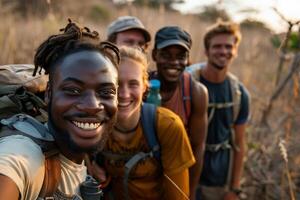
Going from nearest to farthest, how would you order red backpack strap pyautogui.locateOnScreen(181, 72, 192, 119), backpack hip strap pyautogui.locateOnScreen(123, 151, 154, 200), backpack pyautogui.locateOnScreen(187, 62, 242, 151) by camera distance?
backpack hip strap pyautogui.locateOnScreen(123, 151, 154, 200) < red backpack strap pyautogui.locateOnScreen(181, 72, 192, 119) < backpack pyautogui.locateOnScreen(187, 62, 242, 151)

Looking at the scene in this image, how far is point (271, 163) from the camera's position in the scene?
444 centimetres

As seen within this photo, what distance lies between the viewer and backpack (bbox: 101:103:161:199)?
7.20ft

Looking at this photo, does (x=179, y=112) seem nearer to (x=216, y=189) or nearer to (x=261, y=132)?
(x=216, y=189)

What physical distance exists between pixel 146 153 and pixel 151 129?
0.12 m

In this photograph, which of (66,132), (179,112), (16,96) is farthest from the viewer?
(179,112)

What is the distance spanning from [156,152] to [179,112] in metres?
0.66

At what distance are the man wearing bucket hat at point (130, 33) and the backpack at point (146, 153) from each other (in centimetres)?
105

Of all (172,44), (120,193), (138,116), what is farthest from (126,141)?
(172,44)

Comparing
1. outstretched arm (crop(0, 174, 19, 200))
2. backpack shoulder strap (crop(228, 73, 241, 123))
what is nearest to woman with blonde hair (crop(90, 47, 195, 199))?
outstretched arm (crop(0, 174, 19, 200))

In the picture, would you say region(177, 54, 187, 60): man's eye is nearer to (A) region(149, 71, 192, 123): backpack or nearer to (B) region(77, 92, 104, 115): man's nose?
(A) region(149, 71, 192, 123): backpack

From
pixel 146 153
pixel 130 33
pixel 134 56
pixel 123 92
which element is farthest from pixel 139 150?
pixel 130 33

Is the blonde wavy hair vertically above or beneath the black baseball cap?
beneath

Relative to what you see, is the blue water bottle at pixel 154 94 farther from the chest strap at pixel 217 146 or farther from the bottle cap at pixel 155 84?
the chest strap at pixel 217 146

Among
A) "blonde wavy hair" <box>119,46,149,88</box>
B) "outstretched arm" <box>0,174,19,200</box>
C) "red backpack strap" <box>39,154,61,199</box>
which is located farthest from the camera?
"blonde wavy hair" <box>119,46,149,88</box>
